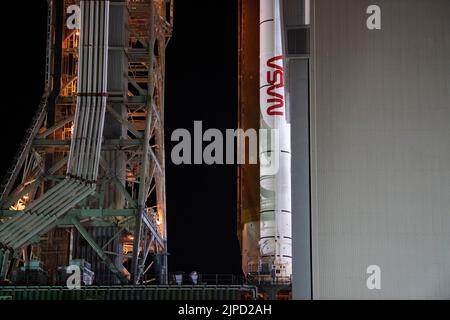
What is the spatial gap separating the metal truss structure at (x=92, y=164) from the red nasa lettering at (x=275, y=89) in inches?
248

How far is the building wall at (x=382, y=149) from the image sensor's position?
91.4ft

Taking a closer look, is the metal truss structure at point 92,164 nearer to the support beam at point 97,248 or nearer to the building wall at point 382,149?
the support beam at point 97,248

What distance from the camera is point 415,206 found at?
2820cm

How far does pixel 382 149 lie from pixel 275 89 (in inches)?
808

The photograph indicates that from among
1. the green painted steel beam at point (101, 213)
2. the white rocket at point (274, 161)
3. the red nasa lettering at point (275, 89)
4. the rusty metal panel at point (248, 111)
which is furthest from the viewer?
the rusty metal panel at point (248, 111)

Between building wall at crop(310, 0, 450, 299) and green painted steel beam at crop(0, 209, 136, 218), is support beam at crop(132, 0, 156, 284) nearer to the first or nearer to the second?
green painted steel beam at crop(0, 209, 136, 218)

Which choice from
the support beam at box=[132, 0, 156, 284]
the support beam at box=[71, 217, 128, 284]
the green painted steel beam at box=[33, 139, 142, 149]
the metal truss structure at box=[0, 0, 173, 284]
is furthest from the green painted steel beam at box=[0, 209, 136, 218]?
the green painted steel beam at box=[33, 139, 142, 149]

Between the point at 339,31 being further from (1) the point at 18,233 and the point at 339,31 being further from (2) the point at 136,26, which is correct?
(2) the point at 136,26

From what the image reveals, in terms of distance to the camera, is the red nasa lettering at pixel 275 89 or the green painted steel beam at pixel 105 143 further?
the red nasa lettering at pixel 275 89

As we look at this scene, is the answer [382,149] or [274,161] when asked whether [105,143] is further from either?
[382,149]

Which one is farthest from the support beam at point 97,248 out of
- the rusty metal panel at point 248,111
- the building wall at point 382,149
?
the building wall at point 382,149

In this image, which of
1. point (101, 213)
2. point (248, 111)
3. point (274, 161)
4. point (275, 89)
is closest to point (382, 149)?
point (274, 161)

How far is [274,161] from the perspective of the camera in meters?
48.0

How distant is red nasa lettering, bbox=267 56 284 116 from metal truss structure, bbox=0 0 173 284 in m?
6.30
